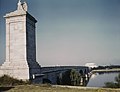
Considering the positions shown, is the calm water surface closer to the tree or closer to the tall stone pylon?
the tree

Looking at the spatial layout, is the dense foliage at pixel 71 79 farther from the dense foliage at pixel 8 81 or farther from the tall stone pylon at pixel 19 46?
the dense foliage at pixel 8 81

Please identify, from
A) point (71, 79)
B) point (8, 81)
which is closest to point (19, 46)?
point (8, 81)

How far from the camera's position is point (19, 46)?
54.4ft

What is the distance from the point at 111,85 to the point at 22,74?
684 cm

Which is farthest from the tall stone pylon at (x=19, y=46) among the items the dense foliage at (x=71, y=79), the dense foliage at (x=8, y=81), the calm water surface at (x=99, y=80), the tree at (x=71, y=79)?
the calm water surface at (x=99, y=80)

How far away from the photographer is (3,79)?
15.8 meters

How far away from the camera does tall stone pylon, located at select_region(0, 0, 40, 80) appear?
15922mm

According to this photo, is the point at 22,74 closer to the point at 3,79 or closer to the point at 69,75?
the point at 3,79

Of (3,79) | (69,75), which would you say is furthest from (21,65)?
(69,75)

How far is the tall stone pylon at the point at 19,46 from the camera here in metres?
15.9

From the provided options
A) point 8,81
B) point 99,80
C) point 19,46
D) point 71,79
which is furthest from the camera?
point 99,80

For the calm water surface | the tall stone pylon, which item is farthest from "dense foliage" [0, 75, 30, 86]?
the calm water surface

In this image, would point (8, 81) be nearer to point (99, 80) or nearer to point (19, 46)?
point (19, 46)

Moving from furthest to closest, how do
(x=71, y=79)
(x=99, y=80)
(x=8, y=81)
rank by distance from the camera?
(x=99, y=80), (x=71, y=79), (x=8, y=81)
